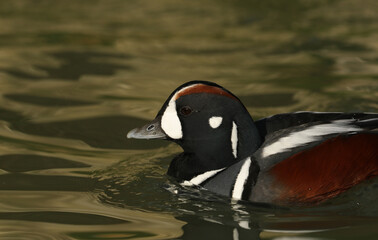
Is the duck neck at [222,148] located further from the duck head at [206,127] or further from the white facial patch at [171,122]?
the white facial patch at [171,122]

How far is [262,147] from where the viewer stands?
22.0 feet

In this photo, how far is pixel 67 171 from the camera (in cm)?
762

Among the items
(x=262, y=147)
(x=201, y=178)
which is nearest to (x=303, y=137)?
(x=262, y=147)

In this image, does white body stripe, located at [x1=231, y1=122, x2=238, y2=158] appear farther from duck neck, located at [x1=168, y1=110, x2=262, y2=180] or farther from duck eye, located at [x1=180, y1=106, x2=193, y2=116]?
duck eye, located at [x1=180, y1=106, x2=193, y2=116]

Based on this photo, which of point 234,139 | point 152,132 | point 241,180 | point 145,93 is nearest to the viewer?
point 241,180

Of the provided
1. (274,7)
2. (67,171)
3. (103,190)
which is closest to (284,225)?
(103,190)

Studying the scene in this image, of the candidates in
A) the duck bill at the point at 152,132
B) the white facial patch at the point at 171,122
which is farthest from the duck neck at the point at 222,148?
the duck bill at the point at 152,132

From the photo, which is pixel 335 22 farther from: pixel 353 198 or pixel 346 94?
pixel 353 198

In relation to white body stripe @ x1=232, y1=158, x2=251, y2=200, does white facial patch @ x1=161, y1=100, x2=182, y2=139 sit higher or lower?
higher

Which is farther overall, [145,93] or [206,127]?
[145,93]

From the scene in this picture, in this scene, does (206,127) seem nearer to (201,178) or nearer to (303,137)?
(201,178)

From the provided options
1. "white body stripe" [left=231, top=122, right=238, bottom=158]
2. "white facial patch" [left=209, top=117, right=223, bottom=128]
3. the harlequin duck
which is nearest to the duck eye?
the harlequin duck

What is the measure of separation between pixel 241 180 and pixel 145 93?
3.81m

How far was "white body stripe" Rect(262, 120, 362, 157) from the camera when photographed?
656cm
